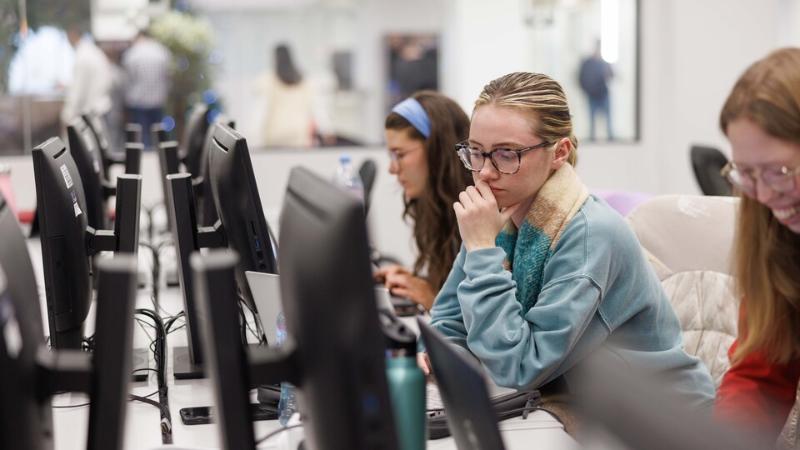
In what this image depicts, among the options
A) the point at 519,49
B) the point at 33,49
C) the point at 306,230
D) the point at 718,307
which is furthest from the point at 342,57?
the point at 306,230

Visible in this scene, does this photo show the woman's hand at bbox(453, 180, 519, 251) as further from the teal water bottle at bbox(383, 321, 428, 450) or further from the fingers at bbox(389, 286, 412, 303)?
the fingers at bbox(389, 286, 412, 303)

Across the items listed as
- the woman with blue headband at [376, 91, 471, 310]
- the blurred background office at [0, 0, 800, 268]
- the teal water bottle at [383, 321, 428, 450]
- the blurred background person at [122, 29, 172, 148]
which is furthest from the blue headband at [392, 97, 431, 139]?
the blurred background person at [122, 29, 172, 148]

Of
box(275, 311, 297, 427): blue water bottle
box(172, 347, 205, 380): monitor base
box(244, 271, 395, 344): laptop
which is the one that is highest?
box(244, 271, 395, 344): laptop

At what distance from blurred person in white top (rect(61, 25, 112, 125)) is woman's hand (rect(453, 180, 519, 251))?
5058mm

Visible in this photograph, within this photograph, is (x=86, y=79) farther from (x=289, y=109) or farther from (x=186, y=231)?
(x=186, y=231)

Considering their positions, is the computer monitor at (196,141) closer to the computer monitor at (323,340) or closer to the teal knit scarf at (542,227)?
the teal knit scarf at (542,227)

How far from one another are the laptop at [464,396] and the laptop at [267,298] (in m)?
0.36

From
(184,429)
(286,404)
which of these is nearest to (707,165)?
(286,404)

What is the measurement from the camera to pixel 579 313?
1754mm

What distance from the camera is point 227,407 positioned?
105 cm

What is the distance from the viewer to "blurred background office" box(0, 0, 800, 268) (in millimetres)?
6457

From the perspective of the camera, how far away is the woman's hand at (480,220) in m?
1.89

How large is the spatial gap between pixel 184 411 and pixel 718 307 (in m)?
1.18

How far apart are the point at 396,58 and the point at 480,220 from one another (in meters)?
6.43
